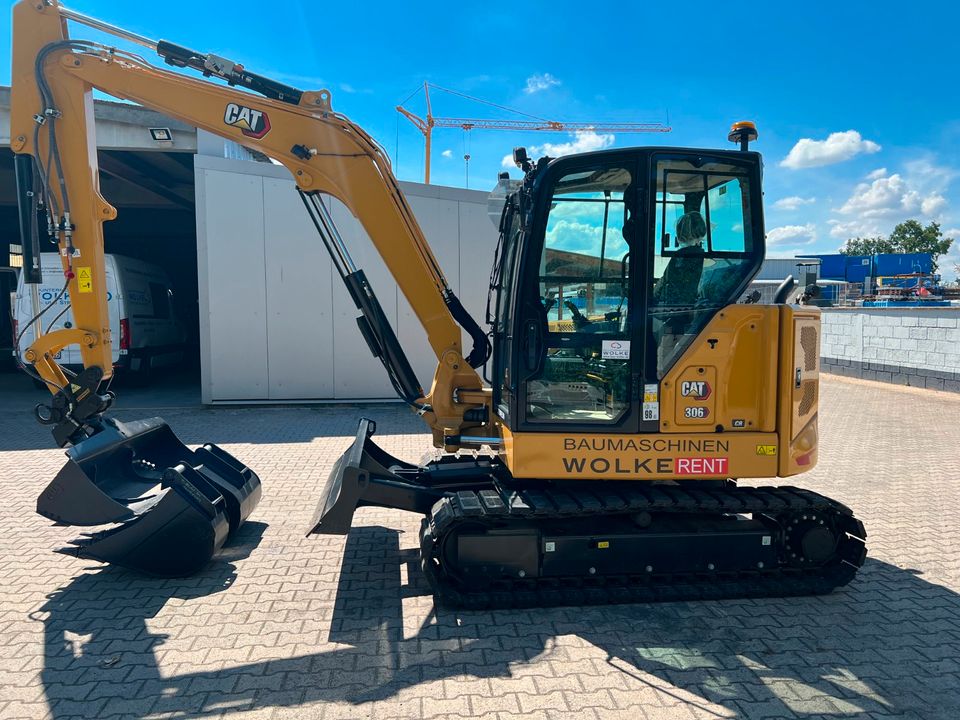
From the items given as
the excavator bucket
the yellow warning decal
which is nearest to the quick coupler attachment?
the excavator bucket

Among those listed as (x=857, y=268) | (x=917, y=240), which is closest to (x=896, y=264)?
(x=857, y=268)

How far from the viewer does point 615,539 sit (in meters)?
3.94

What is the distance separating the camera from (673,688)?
3.05 meters

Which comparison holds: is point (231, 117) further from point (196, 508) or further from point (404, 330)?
point (404, 330)

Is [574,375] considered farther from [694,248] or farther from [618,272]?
[694,248]

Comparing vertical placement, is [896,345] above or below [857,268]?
below

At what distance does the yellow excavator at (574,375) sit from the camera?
386cm

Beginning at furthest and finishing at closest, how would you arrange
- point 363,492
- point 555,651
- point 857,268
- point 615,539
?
point 857,268 → point 363,492 → point 615,539 → point 555,651

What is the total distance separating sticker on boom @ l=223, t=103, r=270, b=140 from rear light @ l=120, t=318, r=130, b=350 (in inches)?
349

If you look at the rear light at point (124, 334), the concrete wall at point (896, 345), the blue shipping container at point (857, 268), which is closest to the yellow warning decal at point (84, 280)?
the rear light at point (124, 334)

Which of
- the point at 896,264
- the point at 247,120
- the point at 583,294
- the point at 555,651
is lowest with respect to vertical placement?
the point at 555,651

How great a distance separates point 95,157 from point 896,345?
15.2 meters

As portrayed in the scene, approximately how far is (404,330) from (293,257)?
89.4 inches

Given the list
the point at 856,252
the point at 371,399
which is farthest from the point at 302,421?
the point at 856,252
